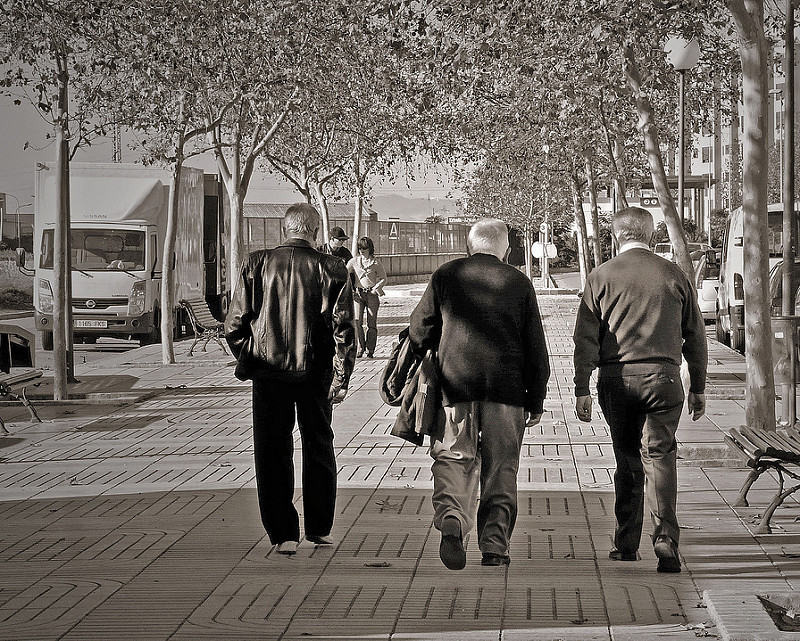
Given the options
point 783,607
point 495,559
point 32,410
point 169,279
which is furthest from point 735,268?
point 783,607

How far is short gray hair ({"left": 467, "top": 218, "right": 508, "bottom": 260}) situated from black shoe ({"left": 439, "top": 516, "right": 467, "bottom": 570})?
1.33 m

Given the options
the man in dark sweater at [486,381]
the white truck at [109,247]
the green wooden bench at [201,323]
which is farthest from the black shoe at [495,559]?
the white truck at [109,247]

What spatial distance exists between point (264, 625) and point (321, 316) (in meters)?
1.93

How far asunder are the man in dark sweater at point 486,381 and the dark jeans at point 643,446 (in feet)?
1.30

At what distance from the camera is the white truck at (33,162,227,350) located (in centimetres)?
2239

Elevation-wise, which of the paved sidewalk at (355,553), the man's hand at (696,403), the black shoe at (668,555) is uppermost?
the man's hand at (696,403)

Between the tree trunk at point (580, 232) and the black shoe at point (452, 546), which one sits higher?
the tree trunk at point (580, 232)

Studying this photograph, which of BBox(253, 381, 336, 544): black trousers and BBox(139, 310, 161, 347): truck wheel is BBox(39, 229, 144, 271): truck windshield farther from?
BBox(253, 381, 336, 544): black trousers

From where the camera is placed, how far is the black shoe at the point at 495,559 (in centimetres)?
630

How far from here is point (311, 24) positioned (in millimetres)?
19844

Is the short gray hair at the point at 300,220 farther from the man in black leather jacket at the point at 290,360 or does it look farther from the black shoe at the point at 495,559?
the black shoe at the point at 495,559

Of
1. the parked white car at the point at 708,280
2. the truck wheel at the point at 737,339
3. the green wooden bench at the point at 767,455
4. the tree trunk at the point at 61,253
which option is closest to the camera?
the green wooden bench at the point at 767,455

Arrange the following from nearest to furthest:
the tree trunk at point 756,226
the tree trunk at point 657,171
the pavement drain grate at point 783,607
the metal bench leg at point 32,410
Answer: the pavement drain grate at point 783,607 → the tree trunk at point 756,226 → the metal bench leg at point 32,410 → the tree trunk at point 657,171

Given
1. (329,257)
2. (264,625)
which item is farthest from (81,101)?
(264,625)
